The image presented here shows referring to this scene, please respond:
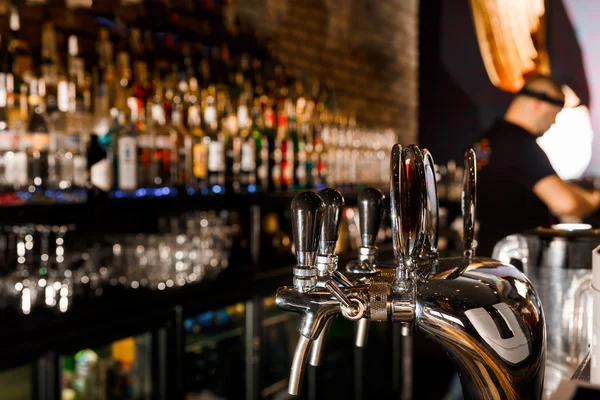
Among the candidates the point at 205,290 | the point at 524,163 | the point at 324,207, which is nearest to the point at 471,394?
the point at 324,207

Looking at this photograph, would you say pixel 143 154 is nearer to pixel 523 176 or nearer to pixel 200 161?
pixel 200 161

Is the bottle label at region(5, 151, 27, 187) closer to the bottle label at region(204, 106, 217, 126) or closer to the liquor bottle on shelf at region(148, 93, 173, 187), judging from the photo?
the liquor bottle on shelf at region(148, 93, 173, 187)

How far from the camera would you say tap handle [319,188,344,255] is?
0.75 meters

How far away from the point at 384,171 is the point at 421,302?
343 centimetres

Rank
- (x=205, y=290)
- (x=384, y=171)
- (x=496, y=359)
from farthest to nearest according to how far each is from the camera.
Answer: (x=384, y=171)
(x=205, y=290)
(x=496, y=359)

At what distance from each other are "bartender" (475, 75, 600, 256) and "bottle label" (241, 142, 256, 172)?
215 centimetres

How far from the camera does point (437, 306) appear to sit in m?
0.70

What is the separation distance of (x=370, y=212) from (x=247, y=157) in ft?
6.36

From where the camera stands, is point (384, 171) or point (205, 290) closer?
point (205, 290)

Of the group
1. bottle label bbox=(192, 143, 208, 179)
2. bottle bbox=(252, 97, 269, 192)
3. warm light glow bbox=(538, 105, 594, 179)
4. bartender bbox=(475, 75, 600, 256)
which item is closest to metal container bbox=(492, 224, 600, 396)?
bottle label bbox=(192, 143, 208, 179)

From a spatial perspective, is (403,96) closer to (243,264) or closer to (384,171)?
(384,171)

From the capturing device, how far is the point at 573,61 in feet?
14.1

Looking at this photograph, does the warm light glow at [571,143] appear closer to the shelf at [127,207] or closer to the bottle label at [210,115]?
the shelf at [127,207]

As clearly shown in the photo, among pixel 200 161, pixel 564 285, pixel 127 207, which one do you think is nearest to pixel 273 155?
pixel 200 161
